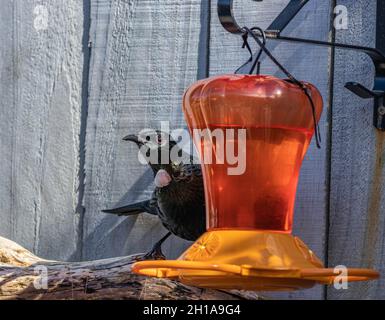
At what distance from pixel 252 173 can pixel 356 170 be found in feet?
1.27

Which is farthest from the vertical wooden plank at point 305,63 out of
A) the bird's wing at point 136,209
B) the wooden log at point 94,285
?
the bird's wing at point 136,209

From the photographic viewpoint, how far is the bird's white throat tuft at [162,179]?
6.93 feet

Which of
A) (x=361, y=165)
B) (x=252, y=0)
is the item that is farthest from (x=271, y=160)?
(x=252, y=0)

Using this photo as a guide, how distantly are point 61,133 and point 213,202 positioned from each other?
58 centimetres

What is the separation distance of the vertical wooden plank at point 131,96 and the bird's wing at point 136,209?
32mm

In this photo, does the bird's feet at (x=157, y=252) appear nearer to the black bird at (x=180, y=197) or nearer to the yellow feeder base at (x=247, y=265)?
the black bird at (x=180, y=197)

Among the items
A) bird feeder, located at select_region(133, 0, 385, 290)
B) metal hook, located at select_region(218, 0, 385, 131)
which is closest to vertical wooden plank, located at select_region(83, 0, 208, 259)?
metal hook, located at select_region(218, 0, 385, 131)

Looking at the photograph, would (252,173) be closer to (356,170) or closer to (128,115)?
(356,170)

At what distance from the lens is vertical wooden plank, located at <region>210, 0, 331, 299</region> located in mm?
2148

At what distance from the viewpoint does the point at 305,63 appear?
219 centimetres

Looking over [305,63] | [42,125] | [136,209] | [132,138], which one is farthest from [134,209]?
[305,63]

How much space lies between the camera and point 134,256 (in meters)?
2.15

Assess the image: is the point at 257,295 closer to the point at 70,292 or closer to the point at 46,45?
the point at 70,292

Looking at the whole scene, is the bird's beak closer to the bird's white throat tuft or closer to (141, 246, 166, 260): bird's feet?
the bird's white throat tuft
